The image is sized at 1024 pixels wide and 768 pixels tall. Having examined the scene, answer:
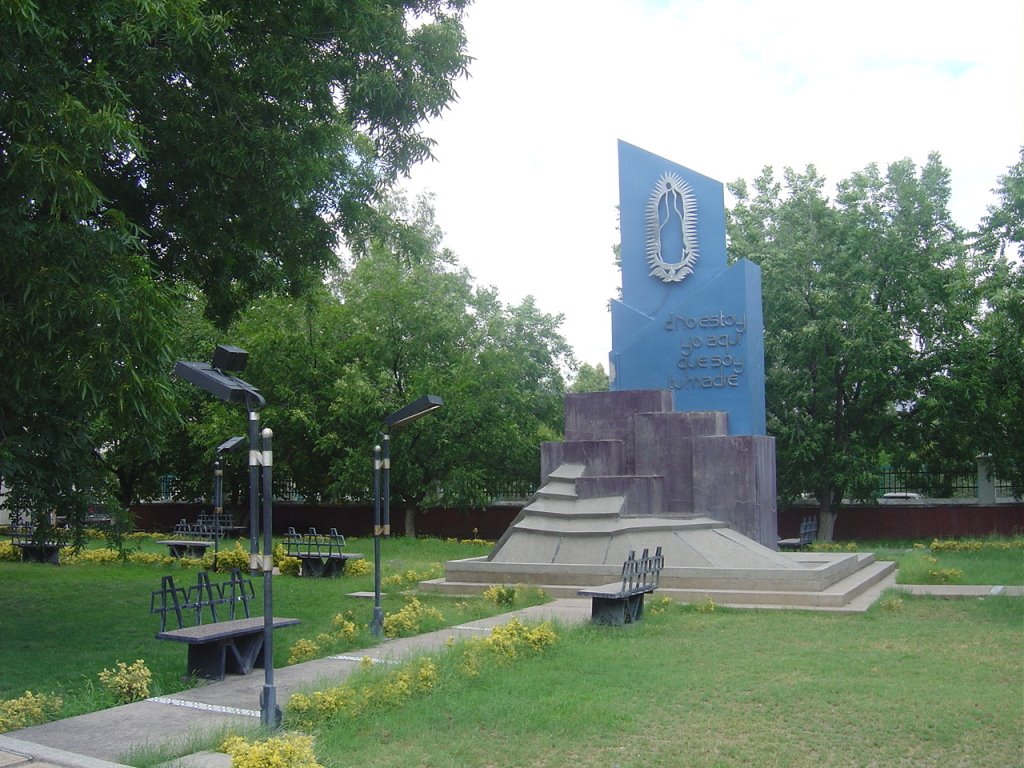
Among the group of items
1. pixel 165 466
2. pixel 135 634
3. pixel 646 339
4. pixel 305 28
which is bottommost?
pixel 135 634

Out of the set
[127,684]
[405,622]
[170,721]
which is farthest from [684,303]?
[170,721]

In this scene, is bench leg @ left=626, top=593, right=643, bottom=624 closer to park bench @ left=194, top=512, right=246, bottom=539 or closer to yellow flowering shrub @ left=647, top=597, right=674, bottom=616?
yellow flowering shrub @ left=647, top=597, right=674, bottom=616

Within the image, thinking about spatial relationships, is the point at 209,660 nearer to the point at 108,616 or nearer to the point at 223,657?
the point at 223,657

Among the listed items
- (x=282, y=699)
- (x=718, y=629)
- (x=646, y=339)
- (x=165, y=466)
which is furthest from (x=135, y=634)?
(x=165, y=466)

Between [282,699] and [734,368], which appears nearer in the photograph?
[282,699]

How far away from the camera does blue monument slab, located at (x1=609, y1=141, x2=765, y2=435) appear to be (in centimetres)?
1781

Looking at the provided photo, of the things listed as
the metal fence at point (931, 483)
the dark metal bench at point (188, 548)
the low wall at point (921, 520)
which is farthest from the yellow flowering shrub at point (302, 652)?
the low wall at point (921, 520)

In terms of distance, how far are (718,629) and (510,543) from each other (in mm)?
5480

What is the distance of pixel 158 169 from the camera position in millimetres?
12109

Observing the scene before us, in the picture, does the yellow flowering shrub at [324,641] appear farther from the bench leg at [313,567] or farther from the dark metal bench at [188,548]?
the dark metal bench at [188,548]

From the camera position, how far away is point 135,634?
38.0ft

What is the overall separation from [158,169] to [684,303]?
382 inches

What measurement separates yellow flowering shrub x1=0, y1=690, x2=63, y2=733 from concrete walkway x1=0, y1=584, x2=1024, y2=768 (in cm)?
9

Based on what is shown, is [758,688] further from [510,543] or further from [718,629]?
[510,543]
